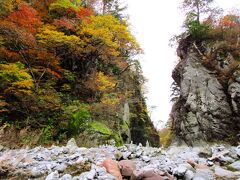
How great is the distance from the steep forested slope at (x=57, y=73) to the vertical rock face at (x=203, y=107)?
3796 mm

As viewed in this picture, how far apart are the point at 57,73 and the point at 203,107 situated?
28.8ft

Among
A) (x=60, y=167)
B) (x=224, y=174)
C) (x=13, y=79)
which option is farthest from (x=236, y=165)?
(x=13, y=79)

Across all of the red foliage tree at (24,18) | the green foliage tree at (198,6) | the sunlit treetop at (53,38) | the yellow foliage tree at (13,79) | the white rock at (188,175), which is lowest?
the white rock at (188,175)

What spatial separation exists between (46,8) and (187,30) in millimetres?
10134

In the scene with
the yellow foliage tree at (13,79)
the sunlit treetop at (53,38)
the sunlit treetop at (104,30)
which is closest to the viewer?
the yellow foliage tree at (13,79)

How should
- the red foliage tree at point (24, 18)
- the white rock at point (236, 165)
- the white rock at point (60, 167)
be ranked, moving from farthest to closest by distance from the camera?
the red foliage tree at point (24, 18), the white rock at point (236, 165), the white rock at point (60, 167)

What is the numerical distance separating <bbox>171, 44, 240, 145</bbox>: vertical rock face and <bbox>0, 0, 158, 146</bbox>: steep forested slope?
3796mm

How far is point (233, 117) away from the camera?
14.3m

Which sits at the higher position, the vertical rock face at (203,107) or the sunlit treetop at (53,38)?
the sunlit treetop at (53,38)

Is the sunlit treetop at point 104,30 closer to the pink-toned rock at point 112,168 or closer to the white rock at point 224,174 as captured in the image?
the pink-toned rock at point 112,168

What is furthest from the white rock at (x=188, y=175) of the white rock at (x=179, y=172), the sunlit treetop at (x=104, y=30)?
the sunlit treetop at (x=104, y=30)

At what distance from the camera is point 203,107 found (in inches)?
605

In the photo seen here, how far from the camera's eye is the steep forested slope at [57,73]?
9.74 metres

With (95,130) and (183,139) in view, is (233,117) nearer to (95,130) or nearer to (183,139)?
(183,139)
